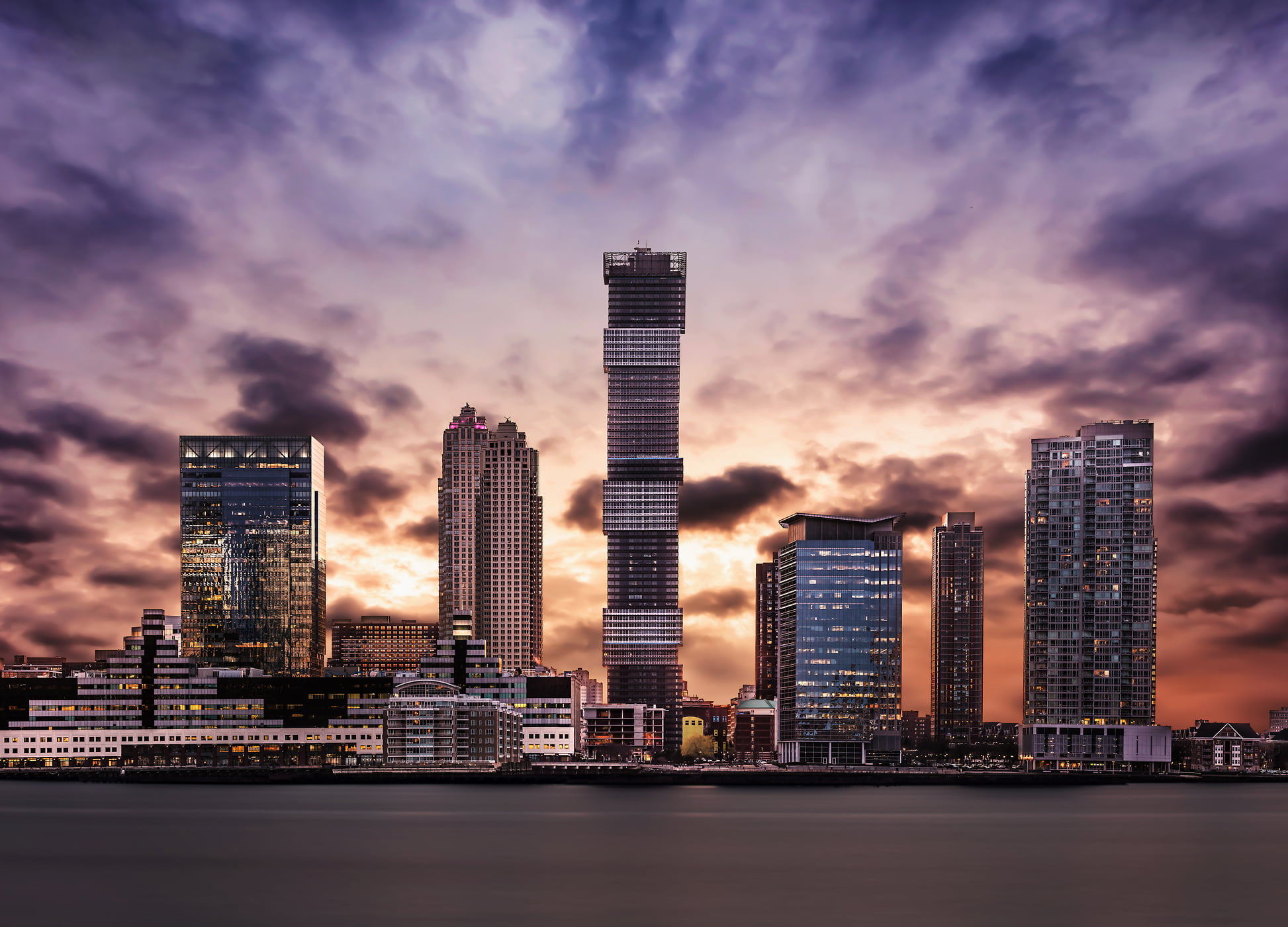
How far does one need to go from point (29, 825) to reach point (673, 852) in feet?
236

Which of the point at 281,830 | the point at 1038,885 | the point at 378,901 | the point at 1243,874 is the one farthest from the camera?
the point at 281,830

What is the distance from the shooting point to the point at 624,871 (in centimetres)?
12550

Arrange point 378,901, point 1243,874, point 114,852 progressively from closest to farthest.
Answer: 1. point 378,901
2. point 1243,874
3. point 114,852

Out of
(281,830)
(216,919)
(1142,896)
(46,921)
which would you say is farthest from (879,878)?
(281,830)

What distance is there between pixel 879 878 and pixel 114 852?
6451cm

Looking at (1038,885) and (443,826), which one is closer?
(1038,885)

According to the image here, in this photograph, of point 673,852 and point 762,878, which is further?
point 673,852

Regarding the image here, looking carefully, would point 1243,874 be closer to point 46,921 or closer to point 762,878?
point 762,878

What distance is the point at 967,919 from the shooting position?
98.3 metres

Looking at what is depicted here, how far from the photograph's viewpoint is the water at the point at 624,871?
101m

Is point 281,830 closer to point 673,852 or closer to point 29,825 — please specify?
point 29,825

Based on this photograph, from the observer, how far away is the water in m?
101

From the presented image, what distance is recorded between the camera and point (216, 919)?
323 feet

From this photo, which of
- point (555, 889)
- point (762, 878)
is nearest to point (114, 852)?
point (555, 889)
